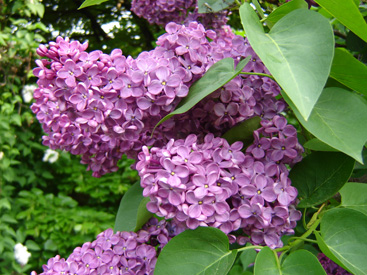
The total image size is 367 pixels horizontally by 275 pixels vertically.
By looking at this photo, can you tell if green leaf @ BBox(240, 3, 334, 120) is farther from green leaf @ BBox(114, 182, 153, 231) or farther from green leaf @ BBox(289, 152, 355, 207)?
green leaf @ BBox(114, 182, 153, 231)

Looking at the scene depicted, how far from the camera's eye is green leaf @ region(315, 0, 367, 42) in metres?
0.41

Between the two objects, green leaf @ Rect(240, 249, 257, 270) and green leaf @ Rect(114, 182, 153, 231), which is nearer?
green leaf @ Rect(114, 182, 153, 231)

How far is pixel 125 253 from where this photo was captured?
22.0 inches

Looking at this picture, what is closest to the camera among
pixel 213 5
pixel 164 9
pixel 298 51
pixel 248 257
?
pixel 298 51

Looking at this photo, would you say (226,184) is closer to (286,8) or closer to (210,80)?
(210,80)

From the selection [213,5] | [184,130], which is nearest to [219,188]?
[184,130]

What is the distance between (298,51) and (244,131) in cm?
16

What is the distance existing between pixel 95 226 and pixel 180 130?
190 cm

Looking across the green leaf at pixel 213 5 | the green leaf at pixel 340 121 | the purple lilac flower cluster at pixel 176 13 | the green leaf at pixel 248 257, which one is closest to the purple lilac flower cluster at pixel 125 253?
the green leaf at pixel 340 121

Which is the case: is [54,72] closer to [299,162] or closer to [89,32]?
[299,162]

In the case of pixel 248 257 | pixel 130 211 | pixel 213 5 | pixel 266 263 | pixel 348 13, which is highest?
pixel 348 13

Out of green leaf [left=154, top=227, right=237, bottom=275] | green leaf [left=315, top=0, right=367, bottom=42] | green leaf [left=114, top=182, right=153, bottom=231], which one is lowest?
green leaf [left=114, top=182, right=153, bottom=231]

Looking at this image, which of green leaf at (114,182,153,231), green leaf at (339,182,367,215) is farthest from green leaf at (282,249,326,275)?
green leaf at (114,182,153,231)

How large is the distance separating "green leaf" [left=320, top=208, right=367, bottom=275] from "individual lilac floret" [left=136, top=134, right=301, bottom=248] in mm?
45
